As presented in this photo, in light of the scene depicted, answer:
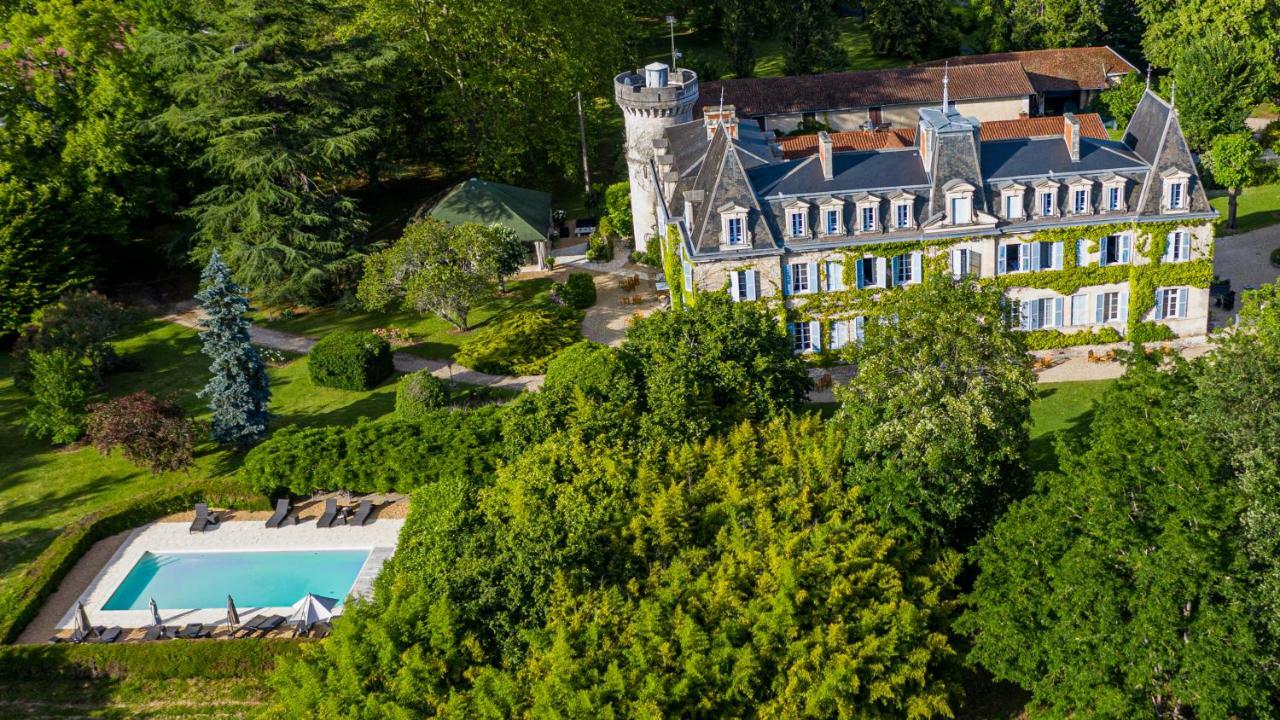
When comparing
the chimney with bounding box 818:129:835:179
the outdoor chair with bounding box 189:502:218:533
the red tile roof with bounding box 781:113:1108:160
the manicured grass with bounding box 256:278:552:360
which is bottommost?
the outdoor chair with bounding box 189:502:218:533

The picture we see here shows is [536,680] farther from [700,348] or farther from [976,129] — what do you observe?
[976,129]

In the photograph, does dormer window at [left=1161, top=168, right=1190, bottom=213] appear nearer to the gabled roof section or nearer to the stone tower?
the gabled roof section

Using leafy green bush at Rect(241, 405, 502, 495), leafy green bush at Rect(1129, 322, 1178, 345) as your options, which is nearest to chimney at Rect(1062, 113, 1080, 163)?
leafy green bush at Rect(1129, 322, 1178, 345)

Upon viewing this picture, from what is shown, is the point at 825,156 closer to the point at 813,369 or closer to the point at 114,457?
the point at 813,369

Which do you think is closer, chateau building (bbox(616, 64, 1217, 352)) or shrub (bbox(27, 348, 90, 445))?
chateau building (bbox(616, 64, 1217, 352))

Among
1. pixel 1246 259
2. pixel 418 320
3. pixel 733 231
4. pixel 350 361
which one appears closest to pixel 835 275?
pixel 733 231

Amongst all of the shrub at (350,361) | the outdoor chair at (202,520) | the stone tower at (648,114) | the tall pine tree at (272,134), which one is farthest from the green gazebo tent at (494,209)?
the outdoor chair at (202,520)

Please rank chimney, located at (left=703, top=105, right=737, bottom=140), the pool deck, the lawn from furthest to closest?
chimney, located at (left=703, top=105, right=737, bottom=140) < the lawn < the pool deck

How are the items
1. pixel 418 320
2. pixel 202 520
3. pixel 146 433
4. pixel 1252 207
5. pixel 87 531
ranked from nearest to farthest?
pixel 87 531, pixel 202 520, pixel 146 433, pixel 418 320, pixel 1252 207
